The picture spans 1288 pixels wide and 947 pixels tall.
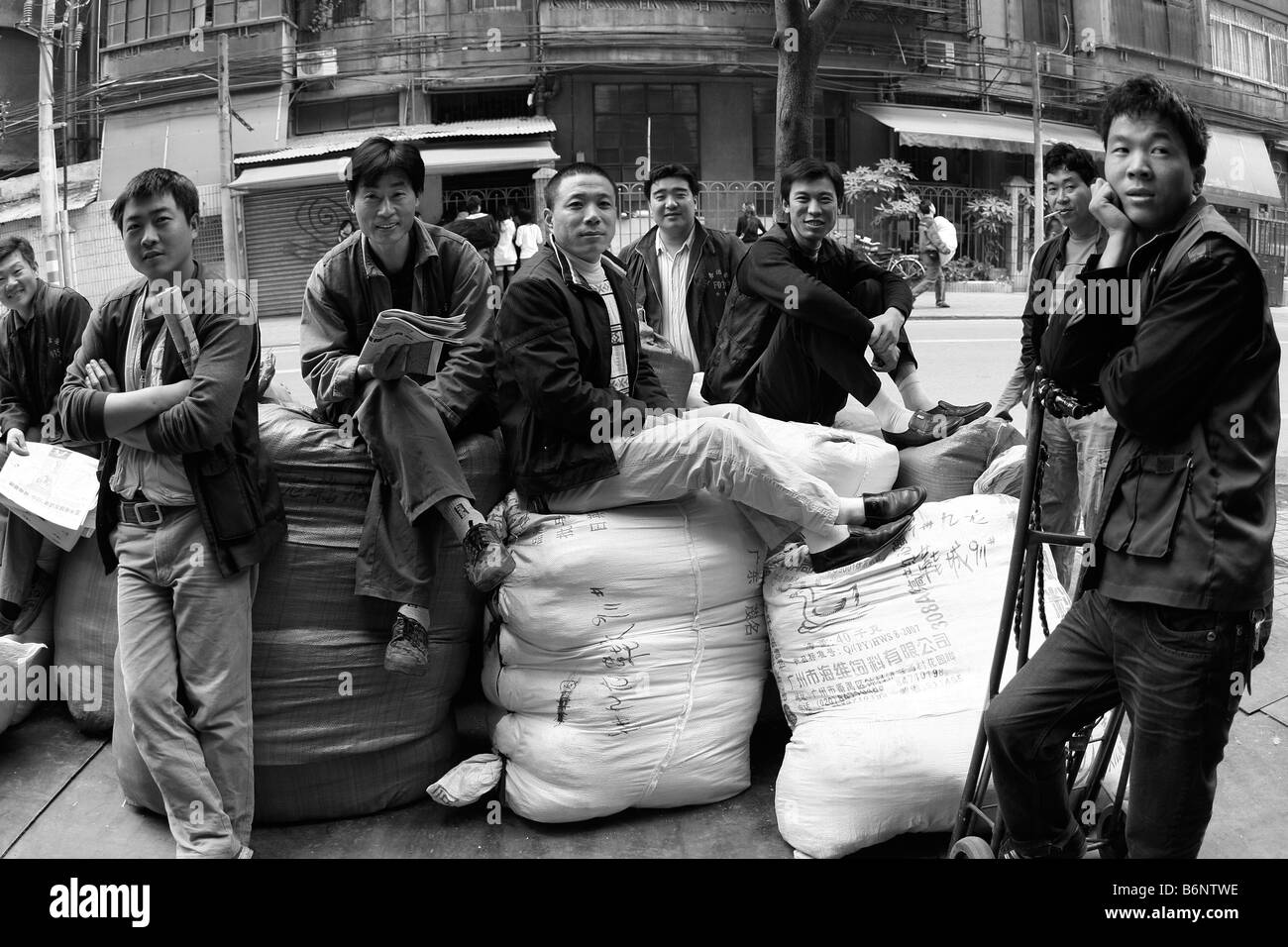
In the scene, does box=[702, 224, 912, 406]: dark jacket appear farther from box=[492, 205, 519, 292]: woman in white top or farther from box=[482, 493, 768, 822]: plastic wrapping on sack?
box=[492, 205, 519, 292]: woman in white top

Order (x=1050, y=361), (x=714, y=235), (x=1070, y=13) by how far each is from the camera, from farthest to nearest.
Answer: (x=1070, y=13)
(x=714, y=235)
(x=1050, y=361)

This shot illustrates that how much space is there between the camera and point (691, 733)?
3.11 meters

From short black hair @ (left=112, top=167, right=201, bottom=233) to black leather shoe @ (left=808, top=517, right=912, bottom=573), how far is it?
202 centimetres

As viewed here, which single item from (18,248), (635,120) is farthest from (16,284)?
(635,120)

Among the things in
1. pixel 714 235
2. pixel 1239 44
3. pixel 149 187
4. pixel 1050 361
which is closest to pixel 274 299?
pixel 714 235

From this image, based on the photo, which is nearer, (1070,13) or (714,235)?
(714,235)

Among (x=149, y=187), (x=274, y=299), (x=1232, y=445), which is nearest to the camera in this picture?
(x=1232, y=445)

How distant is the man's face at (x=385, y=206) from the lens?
10.4 feet

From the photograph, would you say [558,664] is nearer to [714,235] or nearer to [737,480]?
[737,480]

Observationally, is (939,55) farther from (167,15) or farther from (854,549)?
(854,549)

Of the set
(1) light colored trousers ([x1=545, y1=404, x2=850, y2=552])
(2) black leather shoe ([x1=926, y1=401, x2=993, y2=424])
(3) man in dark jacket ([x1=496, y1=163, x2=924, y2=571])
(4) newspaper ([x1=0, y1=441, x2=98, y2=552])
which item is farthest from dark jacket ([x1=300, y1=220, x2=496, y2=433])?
(2) black leather shoe ([x1=926, y1=401, x2=993, y2=424])

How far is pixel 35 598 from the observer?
3742 millimetres
